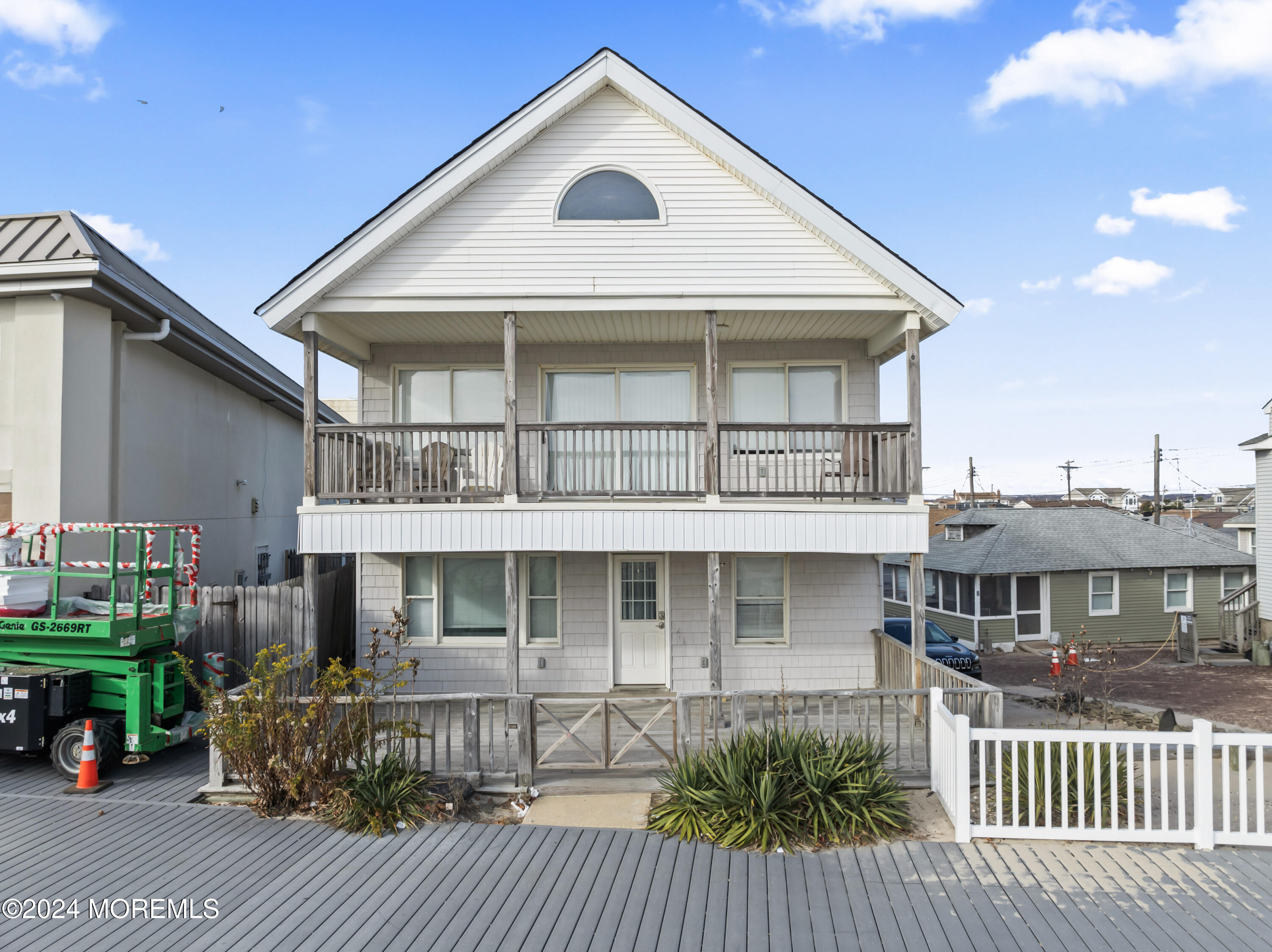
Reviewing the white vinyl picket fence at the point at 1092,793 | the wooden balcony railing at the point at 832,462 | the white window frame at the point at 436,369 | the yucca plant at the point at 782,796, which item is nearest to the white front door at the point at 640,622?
the wooden balcony railing at the point at 832,462

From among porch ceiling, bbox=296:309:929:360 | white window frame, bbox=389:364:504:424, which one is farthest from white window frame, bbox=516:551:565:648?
porch ceiling, bbox=296:309:929:360

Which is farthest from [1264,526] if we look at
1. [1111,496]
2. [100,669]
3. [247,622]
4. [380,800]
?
[1111,496]

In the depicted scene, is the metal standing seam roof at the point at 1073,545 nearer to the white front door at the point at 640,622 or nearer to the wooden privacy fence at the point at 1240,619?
the wooden privacy fence at the point at 1240,619

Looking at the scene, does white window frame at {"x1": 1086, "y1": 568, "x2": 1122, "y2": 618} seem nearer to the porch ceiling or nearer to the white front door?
the porch ceiling

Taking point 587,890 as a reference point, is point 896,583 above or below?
above

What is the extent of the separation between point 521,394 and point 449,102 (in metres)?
7.41

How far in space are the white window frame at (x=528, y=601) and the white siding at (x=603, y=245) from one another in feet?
14.3

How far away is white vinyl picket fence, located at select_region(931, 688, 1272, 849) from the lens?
20.9 feet

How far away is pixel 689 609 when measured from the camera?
12188 mm

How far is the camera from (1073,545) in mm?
22938

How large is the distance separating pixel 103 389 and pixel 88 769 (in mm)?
5975

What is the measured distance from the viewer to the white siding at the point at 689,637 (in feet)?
39.6

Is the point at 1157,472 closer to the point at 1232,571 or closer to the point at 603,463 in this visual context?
the point at 1232,571

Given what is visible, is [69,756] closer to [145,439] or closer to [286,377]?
[145,439]
